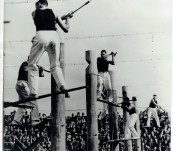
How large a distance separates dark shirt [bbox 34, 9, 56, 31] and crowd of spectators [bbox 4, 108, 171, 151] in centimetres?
105

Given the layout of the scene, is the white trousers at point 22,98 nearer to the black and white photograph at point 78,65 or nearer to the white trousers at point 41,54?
the black and white photograph at point 78,65

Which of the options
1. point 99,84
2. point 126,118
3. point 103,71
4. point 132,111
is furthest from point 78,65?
point 126,118

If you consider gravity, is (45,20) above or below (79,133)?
above

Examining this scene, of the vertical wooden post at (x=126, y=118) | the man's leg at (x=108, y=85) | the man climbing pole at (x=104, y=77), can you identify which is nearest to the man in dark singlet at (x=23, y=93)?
the man climbing pole at (x=104, y=77)

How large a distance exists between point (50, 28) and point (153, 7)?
1.33 metres

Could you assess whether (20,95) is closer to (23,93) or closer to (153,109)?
(23,93)

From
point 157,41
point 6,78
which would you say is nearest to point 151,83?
point 157,41

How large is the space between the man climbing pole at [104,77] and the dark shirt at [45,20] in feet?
3.04

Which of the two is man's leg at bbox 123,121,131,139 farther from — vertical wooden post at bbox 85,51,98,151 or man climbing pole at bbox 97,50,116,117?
vertical wooden post at bbox 85,51,98,151

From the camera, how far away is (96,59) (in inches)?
281

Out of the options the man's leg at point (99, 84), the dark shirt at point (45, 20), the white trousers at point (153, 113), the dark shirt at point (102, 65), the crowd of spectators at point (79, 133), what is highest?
the dark shirt at point (45, 20)

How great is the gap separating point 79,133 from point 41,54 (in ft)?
5.05

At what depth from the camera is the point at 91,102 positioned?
274 inches

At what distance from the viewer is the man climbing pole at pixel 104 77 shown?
755cm
